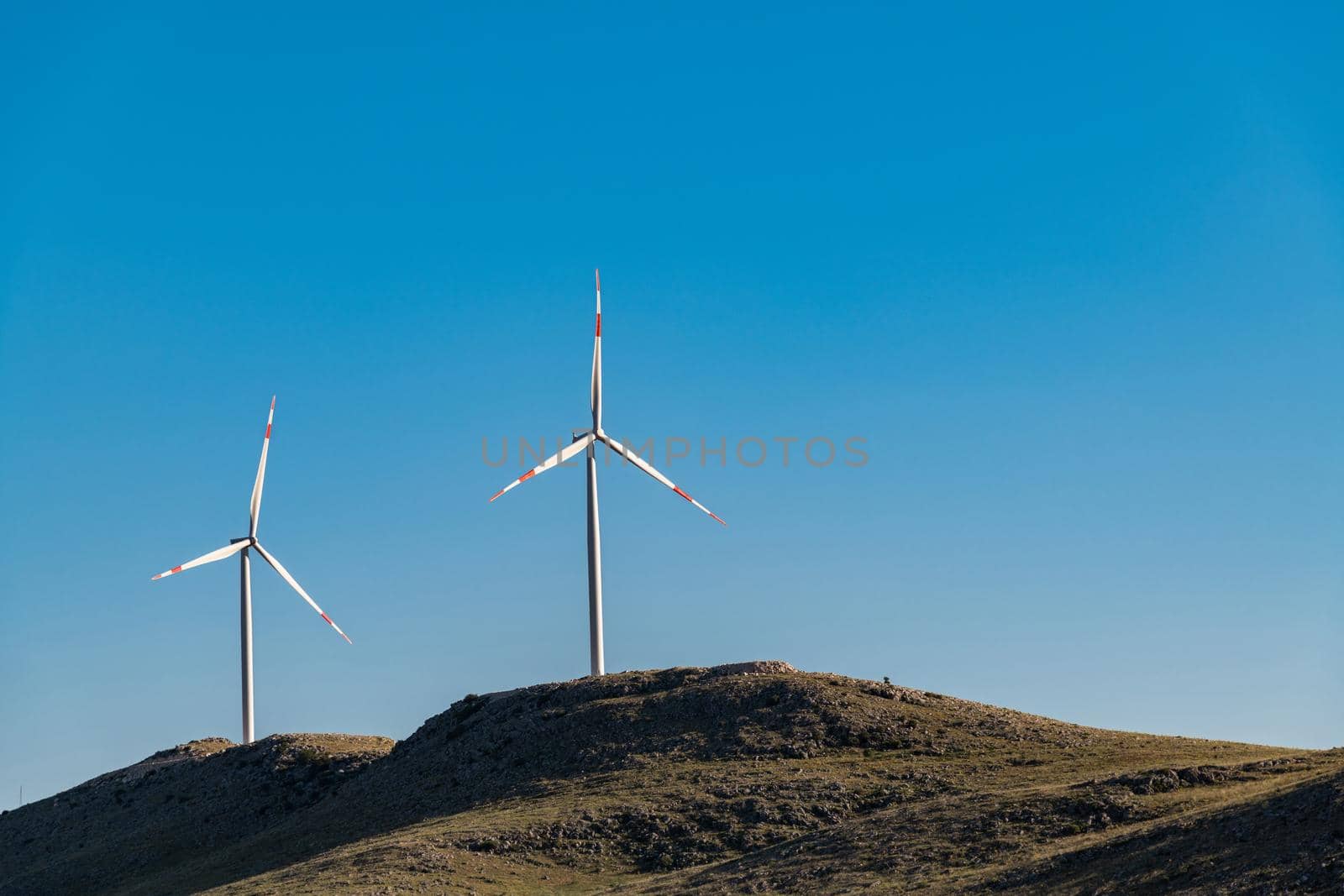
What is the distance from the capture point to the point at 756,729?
98312 millimetres

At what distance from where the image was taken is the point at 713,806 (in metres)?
84.8

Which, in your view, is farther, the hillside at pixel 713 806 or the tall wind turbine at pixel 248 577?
the tall wind turbine at pixel 248 577

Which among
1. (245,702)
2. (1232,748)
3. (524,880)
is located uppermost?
(245,702)

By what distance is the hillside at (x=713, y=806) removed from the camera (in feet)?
189

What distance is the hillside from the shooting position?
57.7 meters

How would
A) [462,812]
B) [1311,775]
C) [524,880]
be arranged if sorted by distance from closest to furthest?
[1311,775] < [524,880] < [462,812]

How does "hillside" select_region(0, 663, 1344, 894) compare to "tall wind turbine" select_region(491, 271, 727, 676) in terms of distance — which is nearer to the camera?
"hillside" select_region(0, 663, 1344, 894)

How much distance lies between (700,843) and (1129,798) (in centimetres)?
2450

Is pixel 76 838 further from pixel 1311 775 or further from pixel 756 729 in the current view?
pixel 1311 775

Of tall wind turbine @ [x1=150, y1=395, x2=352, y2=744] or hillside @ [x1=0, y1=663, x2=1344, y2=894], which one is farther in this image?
tall wind turbine @ [x1=150, y1=395, x2=352, y2=744]

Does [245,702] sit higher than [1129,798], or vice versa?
[245,702]

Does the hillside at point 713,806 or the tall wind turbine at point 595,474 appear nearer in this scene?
the hillside at point 713,806

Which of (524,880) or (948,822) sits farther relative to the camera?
(524,880)

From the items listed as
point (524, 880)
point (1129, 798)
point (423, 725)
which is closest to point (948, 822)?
point (1129, 798)
